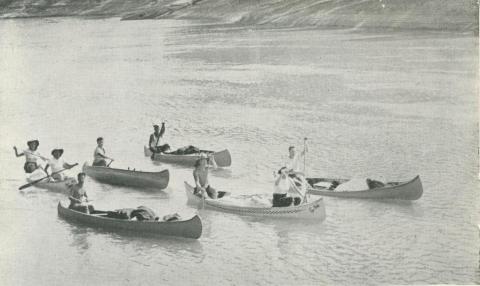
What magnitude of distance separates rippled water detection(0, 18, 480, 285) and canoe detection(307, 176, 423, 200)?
135mm

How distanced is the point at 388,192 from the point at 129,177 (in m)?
4.53

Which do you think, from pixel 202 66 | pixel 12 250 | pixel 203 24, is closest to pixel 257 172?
pixel 12 250

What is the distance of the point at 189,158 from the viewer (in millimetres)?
13320

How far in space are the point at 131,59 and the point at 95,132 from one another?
6.04 meters

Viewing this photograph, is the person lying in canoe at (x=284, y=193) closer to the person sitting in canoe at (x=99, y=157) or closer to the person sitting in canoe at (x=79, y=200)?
the person sitting in canoe at (x=79, y=200)

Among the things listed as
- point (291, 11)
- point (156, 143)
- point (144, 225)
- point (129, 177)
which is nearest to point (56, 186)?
point (129, 177)

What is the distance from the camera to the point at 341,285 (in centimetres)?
918

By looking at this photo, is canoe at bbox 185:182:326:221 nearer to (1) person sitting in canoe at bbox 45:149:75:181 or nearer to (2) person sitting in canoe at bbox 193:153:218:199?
(2) person sitting in canoe at bbox 193:153:218:199

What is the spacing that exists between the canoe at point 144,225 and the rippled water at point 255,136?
0.48ft

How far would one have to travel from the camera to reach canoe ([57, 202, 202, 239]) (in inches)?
389

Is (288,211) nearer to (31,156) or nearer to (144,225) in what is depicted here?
(144,225)

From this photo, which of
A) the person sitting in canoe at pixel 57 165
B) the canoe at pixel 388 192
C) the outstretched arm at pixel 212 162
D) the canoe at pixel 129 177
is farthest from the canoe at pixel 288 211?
the person sitting in canoe at pixel 57 165

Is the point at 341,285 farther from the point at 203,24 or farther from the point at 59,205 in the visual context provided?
the point at 203,24

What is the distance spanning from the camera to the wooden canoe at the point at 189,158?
1298cm
